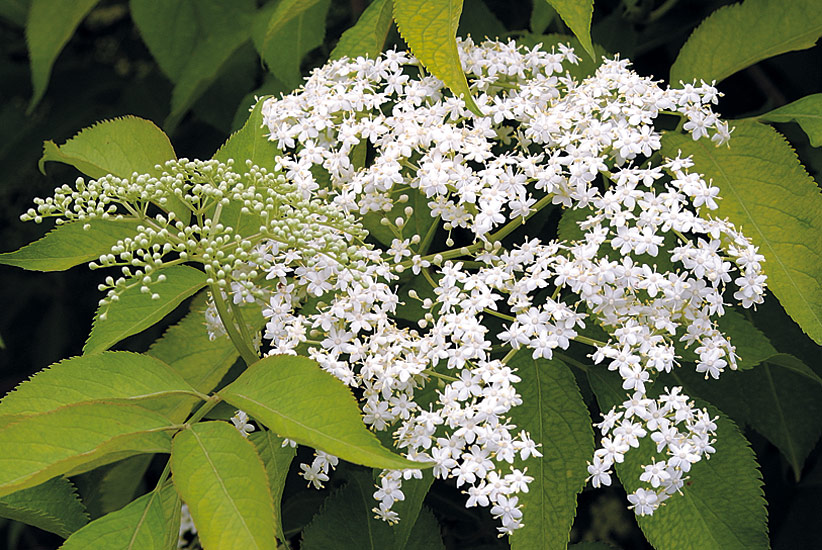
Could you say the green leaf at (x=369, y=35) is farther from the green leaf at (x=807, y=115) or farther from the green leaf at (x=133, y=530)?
the green leaf at (x=133, y=530)

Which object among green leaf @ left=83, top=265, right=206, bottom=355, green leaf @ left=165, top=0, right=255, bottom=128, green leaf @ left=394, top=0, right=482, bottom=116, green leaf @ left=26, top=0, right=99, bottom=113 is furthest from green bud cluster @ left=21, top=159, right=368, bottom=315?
green leaf @ left=26, top=0, right=99, bottom=113

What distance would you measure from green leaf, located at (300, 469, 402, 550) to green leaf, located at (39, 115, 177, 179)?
795 mm

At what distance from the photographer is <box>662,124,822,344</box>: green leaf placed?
4.88 feet

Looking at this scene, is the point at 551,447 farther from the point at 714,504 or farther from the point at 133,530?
the point at 133,530

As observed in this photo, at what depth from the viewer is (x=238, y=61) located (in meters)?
2.77

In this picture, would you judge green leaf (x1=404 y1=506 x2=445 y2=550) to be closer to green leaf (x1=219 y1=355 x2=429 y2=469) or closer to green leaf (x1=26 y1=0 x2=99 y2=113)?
green leaf (x1=219 y1=355 x2=429 y2=469)

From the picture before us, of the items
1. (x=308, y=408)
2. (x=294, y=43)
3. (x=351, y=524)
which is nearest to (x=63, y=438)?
(x=308, y=408)

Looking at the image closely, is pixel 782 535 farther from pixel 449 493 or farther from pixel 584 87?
pixel 584 87

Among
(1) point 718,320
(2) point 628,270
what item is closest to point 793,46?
(1) point 718,320

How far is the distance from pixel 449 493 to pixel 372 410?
2.65 ft

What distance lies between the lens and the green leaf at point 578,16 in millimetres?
1415

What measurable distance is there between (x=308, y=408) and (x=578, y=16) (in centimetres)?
86

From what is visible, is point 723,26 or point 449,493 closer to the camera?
point 723,26

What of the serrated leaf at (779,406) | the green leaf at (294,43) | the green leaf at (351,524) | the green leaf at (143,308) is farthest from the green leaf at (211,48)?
the serrated leaf at (779,406)
